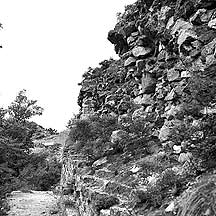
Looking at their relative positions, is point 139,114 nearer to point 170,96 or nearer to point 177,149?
point 170,96

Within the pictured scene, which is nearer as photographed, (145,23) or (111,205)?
(111,205)

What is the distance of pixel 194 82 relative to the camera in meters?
6.99

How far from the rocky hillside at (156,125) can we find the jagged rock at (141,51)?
0.13ft

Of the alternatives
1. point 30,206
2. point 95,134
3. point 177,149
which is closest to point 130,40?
point 95,134

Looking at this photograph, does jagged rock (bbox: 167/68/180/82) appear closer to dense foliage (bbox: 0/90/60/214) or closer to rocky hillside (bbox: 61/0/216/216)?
rocky hillside (bbox: 61/0/216/216)

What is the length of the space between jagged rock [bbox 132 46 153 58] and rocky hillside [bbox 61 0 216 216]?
0.13 ft

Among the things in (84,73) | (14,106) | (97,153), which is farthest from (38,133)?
(97,153)

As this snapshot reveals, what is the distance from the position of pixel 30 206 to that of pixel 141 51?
34.3ft

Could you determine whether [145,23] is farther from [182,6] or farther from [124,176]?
[124,176]

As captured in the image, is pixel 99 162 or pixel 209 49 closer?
pixel 209 49

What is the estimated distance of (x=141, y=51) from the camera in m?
12.5

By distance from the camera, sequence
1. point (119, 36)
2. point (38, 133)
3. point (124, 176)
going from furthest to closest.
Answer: point (38, 133) → point (119, 36) → point (124, 176)

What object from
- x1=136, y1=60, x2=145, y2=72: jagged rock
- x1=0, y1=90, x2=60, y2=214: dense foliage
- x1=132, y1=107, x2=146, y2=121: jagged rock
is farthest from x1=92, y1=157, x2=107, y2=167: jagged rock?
x1=0, y1=90, x2=60, y2=214: dense foliage

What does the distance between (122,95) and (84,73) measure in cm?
824
